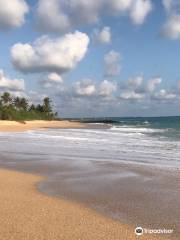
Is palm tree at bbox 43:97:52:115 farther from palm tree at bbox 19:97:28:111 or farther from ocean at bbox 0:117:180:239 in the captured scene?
ocean at bbox 0:117:180:239

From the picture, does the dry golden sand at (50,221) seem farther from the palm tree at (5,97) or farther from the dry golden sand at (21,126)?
the palm tree at (5,97)

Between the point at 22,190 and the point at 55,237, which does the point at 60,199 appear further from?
the point at 55,237

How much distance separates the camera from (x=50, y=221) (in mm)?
6227

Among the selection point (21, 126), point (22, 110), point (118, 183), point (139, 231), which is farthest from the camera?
point (22, 110)

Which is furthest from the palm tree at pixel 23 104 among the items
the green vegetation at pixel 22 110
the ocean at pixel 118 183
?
the ocean at pixel 118 183

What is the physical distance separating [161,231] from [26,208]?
2.63m

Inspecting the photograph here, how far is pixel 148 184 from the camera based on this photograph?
9.84 m

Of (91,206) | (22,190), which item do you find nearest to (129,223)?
(91,206)

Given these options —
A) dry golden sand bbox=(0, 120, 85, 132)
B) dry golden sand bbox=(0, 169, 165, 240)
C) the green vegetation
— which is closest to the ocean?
dry golden sand bbox=(0, 169, 165, 240)

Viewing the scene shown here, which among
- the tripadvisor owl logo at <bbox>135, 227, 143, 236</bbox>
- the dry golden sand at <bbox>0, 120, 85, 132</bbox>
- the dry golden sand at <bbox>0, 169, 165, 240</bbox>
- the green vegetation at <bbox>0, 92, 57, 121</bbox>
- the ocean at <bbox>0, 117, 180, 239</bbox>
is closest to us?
the dry golden sand at <bbox>0, 169, 165, 240</bbox>

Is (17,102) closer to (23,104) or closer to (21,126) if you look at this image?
(23,104)

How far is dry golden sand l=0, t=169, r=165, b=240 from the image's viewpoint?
559cm

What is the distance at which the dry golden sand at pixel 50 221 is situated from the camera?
5586mm

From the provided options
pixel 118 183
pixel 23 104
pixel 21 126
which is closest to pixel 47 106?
pixel 23 104
